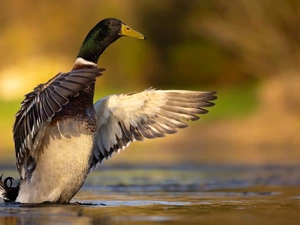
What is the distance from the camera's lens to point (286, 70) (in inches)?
813

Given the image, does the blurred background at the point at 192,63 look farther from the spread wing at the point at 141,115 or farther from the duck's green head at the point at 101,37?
the duck's green head at the point at 101,37

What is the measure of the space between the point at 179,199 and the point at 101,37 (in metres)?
1.73

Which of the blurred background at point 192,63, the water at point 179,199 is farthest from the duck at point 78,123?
the blurred background at point 192,63

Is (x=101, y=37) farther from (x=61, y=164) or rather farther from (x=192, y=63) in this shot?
(x=192, y=63)

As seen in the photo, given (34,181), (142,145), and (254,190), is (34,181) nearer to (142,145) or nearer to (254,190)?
(254,190)

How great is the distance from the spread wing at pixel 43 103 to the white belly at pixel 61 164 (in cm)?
14

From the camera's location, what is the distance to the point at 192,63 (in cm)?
3212

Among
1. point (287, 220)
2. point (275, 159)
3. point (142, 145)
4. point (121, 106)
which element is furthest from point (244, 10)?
point (287, 220)

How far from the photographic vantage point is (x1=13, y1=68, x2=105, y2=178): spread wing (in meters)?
7.52

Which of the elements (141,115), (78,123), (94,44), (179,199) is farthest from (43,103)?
(179,199)

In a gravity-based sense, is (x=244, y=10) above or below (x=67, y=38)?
below

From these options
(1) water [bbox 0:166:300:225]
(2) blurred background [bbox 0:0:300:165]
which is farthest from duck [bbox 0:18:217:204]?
(2) blurred background [bbox 0:0:300:165]

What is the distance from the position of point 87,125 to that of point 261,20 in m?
13.8

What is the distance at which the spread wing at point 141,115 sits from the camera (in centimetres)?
888
